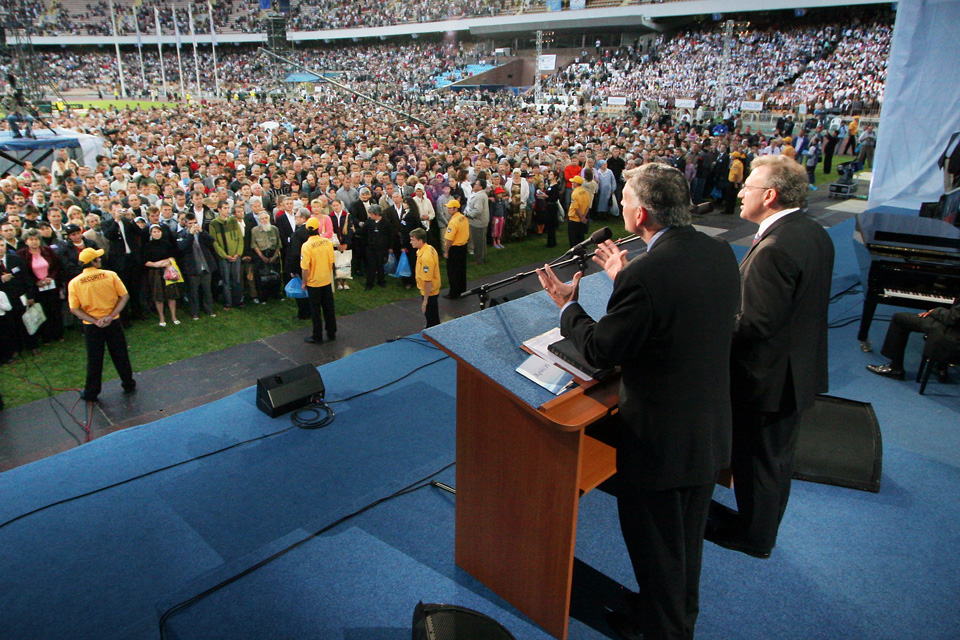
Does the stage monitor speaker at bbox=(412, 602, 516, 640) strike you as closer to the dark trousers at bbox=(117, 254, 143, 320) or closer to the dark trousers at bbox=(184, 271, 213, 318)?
the dark trousers at bbox=(117, 254, 143, 320)

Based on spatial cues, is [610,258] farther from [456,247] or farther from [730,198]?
[730,198]

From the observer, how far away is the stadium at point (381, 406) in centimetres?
290

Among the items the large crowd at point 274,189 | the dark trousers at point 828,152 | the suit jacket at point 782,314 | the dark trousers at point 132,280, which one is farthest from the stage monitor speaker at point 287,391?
the dark trousers at point 828,152

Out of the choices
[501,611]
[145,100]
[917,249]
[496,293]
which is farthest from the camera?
[145,100]

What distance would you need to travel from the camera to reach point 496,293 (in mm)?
9234

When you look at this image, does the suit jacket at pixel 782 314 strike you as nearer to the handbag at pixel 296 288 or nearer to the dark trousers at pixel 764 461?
the dark trousers at pixel 764 461

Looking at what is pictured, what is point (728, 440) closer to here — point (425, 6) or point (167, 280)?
point (167, 280)

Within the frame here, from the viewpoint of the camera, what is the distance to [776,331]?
2766 mm

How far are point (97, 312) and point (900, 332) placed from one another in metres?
7.80

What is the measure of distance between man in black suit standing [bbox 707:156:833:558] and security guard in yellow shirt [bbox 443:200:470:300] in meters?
5.39

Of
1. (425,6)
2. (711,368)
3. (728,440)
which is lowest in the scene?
(728,440)

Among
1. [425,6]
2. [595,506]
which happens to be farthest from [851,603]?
[425,6]

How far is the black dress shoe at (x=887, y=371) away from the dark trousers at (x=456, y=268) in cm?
511

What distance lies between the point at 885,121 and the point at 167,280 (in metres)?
13.3
